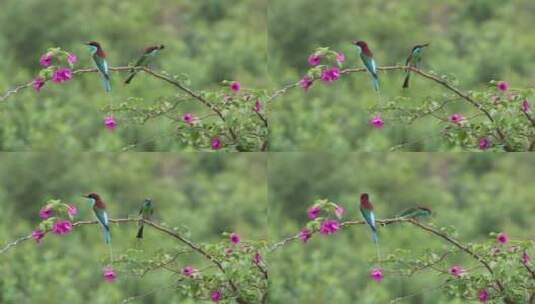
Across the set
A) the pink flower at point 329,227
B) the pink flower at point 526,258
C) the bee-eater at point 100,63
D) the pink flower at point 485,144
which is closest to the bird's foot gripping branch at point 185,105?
the bee-eater at point 100,63

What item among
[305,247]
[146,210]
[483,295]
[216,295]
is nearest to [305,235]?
[305,247]

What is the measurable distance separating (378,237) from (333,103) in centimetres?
54

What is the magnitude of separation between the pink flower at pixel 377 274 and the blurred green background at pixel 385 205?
20 mm

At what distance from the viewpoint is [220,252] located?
3752 millimetres

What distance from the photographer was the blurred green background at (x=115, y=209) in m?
3.74

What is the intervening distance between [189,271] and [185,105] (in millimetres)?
636

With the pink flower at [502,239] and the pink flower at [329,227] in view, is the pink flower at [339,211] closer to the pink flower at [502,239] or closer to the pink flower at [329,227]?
the pink flower at [329,227]

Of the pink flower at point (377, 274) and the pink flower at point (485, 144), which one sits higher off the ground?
the pink flower at point (485, 144)

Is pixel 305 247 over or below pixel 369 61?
below

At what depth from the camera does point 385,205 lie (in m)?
3.79

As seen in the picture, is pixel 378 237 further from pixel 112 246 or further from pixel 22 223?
pixel 22 223

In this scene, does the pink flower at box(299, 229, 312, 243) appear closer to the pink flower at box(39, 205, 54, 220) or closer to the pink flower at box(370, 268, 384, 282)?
the pink flower at box(370, 268, 384, 282)

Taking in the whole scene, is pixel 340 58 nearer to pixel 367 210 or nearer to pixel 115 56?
pixel 367 210

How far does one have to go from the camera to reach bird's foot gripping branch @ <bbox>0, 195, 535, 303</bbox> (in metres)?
3.73
